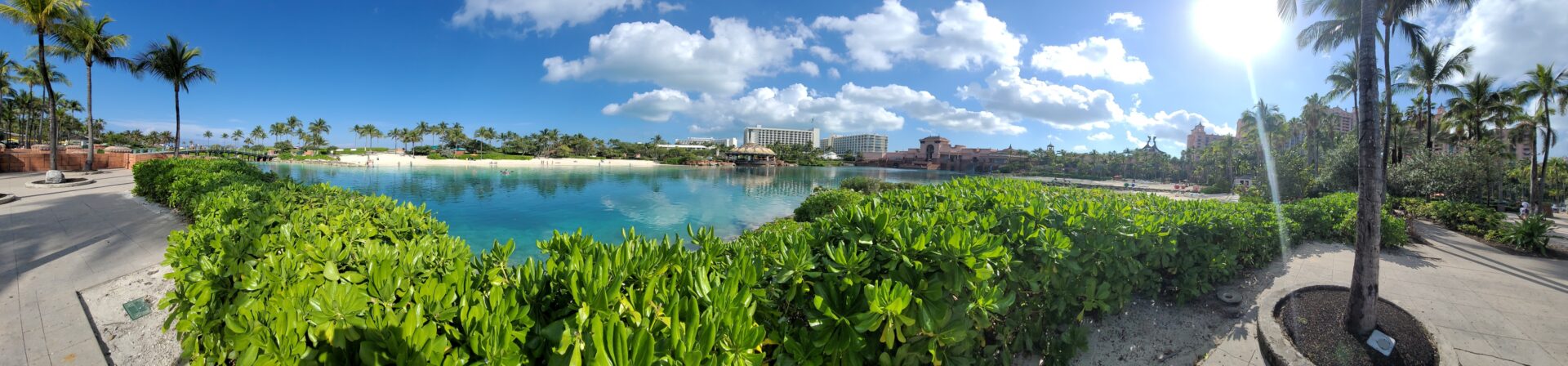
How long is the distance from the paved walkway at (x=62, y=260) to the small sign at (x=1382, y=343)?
960 cm

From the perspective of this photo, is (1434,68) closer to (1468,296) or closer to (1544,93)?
(1544,93)

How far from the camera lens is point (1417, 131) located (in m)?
27.7

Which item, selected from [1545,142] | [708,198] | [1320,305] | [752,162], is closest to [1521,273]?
[1320,305]

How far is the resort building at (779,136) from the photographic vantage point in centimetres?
17638

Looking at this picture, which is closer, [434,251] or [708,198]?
[434,251]

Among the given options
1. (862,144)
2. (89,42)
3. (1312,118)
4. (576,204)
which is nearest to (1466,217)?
(576,204)

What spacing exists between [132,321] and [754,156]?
287 ft

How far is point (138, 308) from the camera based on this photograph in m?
4.17

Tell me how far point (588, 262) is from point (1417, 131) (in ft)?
152

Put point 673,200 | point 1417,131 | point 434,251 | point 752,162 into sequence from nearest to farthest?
point 434,251
point 673,200
point 1417,131
point 752,162

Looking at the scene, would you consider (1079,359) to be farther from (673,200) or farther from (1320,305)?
(673,200)

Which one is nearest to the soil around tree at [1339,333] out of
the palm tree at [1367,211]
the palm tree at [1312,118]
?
the palm tree at [1367,211]

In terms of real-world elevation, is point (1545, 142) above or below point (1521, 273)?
above

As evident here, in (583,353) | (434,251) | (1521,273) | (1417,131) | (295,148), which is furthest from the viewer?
(295,148)
